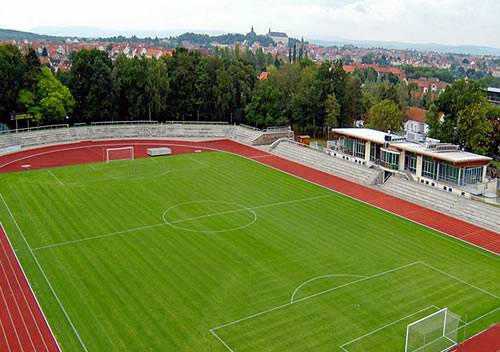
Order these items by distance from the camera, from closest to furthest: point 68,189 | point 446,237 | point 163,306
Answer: point 163,306 → point 446,237 → point 68,189

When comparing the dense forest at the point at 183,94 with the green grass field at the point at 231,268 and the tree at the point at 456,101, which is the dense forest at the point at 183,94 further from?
the green grass field at the point at 231,268

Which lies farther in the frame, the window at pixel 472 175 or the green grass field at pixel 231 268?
the window at pixel 472 175

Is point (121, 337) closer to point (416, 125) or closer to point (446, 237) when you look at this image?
point (446, 237)

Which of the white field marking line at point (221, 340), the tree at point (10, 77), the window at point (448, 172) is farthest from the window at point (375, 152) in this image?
the tree at point (10, 77)

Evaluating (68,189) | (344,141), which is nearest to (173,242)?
(68,189)

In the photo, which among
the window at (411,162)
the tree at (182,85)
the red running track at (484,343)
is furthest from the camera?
the tree at (182,85)

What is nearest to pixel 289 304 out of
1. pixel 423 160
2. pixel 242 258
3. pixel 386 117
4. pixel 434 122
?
pixel 242 258
